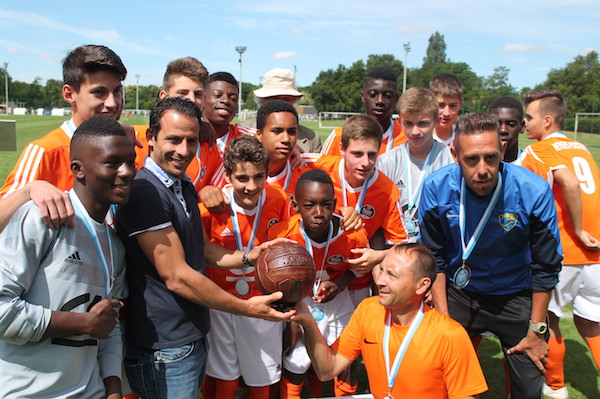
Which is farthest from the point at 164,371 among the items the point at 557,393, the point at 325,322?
the point at 557,393

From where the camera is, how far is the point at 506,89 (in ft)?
323

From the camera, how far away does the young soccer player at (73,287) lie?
2.25 metres

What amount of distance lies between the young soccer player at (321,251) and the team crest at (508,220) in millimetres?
1117

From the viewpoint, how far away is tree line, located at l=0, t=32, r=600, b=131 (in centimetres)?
6638

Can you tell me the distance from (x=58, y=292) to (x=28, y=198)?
21.8 inches

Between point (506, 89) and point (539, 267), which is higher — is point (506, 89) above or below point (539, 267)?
above

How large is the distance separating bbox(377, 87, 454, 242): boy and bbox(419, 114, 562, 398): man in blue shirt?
84 centimetres

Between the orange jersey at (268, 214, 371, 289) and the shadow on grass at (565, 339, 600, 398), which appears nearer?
the orange jersey at (268, 214, 371, 289)

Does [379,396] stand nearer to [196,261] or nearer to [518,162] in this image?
[196,261]

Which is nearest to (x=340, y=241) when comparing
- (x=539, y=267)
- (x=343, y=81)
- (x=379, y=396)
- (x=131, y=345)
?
(x=379, y=396)

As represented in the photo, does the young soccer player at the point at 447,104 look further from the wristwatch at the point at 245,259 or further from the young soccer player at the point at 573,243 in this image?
the wristwatch at the point at 245,259

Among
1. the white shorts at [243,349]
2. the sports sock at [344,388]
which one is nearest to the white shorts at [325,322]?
the white shorts at [243,349]

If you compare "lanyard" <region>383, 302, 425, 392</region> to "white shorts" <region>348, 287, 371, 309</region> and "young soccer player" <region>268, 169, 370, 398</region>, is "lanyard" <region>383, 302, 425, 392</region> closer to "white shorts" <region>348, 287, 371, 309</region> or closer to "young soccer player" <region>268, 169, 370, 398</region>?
"young soccer player" <region>268, 169, 370, 398</region>

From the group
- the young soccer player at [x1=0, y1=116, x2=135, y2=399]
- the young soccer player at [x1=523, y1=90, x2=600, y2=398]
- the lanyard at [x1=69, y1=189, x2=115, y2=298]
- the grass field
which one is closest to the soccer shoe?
the young soccer player at [x1=523, y1=90, x2=600, y2=398]
